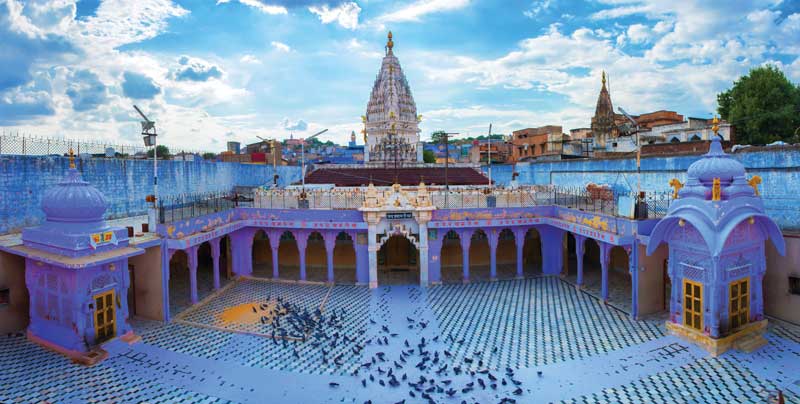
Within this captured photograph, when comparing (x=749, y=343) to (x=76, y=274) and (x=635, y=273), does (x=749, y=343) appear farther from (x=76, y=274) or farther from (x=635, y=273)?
(x=76, y=274)

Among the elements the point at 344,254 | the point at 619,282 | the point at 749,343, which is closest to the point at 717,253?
the point at 749,343

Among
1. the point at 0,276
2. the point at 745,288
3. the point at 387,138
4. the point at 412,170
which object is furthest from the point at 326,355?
the point at 387,138

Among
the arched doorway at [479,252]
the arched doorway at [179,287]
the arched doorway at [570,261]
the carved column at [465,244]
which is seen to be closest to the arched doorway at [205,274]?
the arched doorway at [179,287]

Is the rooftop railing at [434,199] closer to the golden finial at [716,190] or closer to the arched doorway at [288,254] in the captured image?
the arched doorway at [288,254]

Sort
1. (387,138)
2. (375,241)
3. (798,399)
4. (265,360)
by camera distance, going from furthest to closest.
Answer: (387,138), (375,241), (265,360), (798,399)

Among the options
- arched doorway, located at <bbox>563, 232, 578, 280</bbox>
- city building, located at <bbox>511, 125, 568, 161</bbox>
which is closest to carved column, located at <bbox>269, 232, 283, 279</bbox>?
arched doorway, located at <bbox>563, 232, 578, 280</bbox>

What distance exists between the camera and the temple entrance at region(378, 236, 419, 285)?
64.8 ft

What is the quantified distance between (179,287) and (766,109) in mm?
35029

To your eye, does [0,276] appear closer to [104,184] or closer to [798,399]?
[104,184]

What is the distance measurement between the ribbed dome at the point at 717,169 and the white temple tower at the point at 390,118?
104 feet

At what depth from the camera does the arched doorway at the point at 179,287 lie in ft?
49.7

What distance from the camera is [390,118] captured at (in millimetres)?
43906

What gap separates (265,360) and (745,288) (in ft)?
39.9

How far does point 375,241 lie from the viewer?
59.5ft
